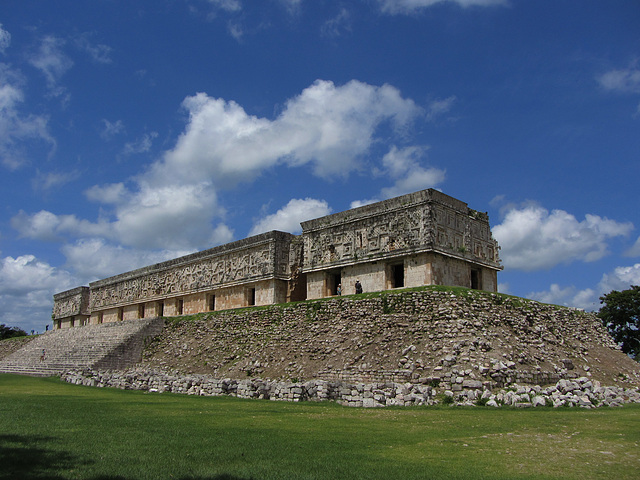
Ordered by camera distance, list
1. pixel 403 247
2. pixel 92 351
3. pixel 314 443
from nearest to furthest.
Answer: pixel 314 443 < pixel 403 247 < pixel 92 351

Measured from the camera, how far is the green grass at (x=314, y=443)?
5.54 m

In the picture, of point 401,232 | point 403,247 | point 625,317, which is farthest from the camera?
point 625,317

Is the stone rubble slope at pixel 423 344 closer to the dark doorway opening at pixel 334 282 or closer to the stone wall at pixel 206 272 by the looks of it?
the dark doorway opening at pixel 334 282

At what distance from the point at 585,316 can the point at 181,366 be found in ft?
52.9

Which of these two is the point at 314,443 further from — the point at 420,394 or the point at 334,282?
the point at 334,282

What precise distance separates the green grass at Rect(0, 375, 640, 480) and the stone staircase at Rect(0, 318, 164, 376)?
43.1 feet

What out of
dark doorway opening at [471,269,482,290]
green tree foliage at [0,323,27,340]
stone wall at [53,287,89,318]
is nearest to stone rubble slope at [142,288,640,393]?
dark doorway opening at [471,269,482,290]

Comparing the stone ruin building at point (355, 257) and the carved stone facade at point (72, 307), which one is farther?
the carved stone facade at point (72, 307)

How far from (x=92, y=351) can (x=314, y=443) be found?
20.5 meters

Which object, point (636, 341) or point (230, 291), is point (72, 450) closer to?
point (230, 291)

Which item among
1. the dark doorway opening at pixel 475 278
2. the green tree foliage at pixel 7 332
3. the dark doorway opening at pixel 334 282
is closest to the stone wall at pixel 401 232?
the dark doorway opening at pixel 475 278

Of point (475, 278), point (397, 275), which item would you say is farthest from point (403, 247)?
point (475, 278)

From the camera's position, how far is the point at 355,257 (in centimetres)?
2094

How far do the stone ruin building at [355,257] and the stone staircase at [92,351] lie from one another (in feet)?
13.8
